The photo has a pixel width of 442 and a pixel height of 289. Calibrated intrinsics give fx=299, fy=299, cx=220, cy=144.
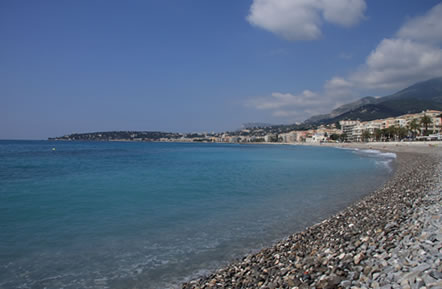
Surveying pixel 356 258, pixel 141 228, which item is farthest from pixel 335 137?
pixel 356 258

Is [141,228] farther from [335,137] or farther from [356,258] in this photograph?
→ [335,137]

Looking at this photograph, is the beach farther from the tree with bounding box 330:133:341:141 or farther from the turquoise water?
the tree with bounding box 330:133:341:141

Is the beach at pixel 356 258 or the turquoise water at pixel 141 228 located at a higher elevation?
the beach at pixel 356 258

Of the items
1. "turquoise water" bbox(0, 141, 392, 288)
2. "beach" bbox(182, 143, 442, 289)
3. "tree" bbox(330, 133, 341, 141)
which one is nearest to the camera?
"beach" bbox(182, 143, 442, 289)

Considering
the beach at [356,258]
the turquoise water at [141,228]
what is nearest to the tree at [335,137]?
the turquoise water at [141,228]

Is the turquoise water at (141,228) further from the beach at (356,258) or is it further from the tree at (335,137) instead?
the tree at (335,137)

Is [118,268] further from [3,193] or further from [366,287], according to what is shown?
[3,193]

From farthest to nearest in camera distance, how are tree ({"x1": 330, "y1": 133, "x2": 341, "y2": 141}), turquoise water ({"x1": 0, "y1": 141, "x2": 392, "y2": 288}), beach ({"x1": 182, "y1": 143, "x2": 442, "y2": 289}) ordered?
tree ({"x1": 330, "y1": 133, "x2": 341, "y2": 141}) < turquoise water ({"x1": 0, "y1": 141, "x2": 392, "y2": 288}) < beach ({"x1": 182, "y1": 143, "x2": 442, "y2": 289})

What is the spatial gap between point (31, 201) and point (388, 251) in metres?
16.0

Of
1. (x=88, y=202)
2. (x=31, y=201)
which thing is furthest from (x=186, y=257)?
(x=31, y=201)

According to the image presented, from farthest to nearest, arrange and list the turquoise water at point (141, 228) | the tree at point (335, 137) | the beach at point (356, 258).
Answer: the tree at point (335, 137)
the turquoise water at point (141, 228)
the beach at point (356, 258)

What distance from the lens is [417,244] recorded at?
16.8 ft

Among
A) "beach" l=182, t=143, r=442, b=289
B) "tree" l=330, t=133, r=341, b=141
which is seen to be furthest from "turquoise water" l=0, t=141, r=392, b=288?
"tree" l=330, t=133, r=341, b=141

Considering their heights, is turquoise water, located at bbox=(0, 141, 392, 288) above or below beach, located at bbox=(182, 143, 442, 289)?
below
